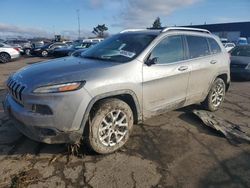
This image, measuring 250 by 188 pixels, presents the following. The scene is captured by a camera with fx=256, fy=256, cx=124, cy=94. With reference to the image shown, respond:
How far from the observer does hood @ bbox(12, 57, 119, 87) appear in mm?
3234

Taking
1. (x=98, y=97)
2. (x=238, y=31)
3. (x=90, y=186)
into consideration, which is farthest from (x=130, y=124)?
(x=238, y=31)

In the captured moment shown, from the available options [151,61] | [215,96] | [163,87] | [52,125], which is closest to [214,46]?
[215,96]

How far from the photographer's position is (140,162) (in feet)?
11.6

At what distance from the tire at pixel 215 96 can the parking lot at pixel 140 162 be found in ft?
3.24

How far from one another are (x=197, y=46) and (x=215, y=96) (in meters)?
1.35

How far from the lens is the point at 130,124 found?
3.84 metres

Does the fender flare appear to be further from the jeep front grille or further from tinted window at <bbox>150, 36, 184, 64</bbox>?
the jeep front grille

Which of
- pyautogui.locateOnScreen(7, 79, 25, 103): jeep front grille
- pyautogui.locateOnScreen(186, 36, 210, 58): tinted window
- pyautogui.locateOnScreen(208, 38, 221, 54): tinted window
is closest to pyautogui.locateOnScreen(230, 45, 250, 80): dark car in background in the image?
pyautogui.locateOnScreen(208, 38, 221, 54): tinted window

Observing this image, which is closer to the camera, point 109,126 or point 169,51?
point 109,126

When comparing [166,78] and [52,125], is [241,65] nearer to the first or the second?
[166,78]

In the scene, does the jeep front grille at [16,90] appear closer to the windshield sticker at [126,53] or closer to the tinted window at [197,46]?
the windshield sticker at [126,53]

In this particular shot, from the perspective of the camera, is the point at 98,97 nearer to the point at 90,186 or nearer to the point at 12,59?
the point at 90,186

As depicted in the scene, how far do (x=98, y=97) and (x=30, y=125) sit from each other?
0.91 meters

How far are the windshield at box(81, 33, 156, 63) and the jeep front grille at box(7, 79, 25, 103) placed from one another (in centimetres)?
134
